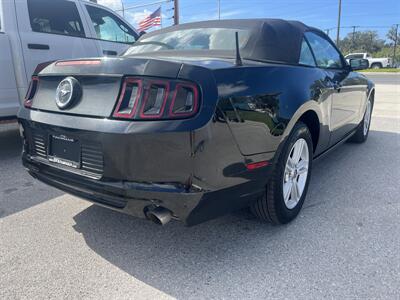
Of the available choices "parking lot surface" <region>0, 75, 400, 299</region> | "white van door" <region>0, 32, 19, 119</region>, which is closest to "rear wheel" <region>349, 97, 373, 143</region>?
"parking lot surface" <region>0, 75, 400, 299</region>

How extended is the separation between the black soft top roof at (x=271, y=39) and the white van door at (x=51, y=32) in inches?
99.9

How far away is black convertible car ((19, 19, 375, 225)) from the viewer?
1832 millimetres

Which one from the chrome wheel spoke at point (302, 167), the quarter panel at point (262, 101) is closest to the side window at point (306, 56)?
the quarter panel at point (262, 101)

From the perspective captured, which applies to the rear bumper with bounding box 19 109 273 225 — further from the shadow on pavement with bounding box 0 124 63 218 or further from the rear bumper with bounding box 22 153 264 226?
the shadow on pavement with bounding box 0 124 63 218

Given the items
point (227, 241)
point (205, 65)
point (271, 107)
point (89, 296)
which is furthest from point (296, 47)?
point (89, 296)

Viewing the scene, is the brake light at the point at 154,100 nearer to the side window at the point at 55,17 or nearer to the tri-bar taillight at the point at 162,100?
the tri-bar taillight at the point at 162,100

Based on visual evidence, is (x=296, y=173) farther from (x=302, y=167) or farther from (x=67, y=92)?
(x=67, y=92)

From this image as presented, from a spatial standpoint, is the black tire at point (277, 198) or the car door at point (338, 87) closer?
the black tire at point (277, 198)

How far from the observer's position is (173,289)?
77.5 inches

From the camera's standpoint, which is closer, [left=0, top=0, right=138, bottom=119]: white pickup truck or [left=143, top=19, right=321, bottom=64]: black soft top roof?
[left=143, top=19, right=321, bottom=64]: black soft top roof

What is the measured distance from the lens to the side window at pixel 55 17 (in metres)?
4.47

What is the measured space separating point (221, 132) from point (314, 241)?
1141 mm

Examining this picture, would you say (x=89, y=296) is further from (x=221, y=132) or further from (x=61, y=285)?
(x=221, y=132)

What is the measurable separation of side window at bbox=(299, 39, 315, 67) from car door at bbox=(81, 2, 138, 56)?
298 cm
